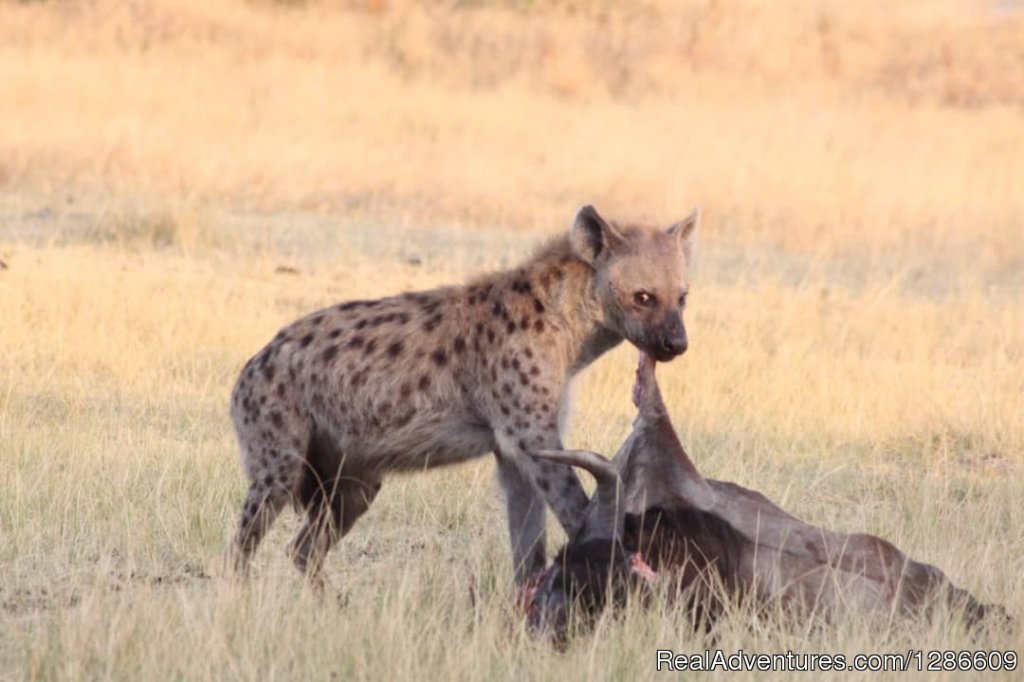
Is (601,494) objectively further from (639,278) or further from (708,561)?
(639,278)

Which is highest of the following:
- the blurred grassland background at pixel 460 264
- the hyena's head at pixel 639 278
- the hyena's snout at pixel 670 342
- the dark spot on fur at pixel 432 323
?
the hyena's head at pixel 639 278

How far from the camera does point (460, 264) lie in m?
12.3

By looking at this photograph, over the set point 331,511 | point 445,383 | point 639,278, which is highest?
point 639,278

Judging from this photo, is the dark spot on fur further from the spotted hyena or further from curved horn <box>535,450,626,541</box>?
curved horn <box>535,450,626,541</box>

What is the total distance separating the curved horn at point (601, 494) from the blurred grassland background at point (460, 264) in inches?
10.9

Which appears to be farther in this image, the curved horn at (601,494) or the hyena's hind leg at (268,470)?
the hyena's hind leg at (268,470)

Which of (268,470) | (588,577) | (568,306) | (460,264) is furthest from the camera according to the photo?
(460,264)

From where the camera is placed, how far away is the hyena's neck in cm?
559

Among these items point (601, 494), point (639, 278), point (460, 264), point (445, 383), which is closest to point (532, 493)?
point (445, 383)

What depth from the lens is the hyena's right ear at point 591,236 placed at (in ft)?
18.4


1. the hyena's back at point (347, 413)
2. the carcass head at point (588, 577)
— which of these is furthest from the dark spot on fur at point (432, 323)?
the carcass head at point (588, 577)

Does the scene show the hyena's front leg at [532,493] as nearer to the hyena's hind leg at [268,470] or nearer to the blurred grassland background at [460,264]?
the blurred grassland background at [460,264]

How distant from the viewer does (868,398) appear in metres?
8.84

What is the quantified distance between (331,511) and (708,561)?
1349 millimetres
